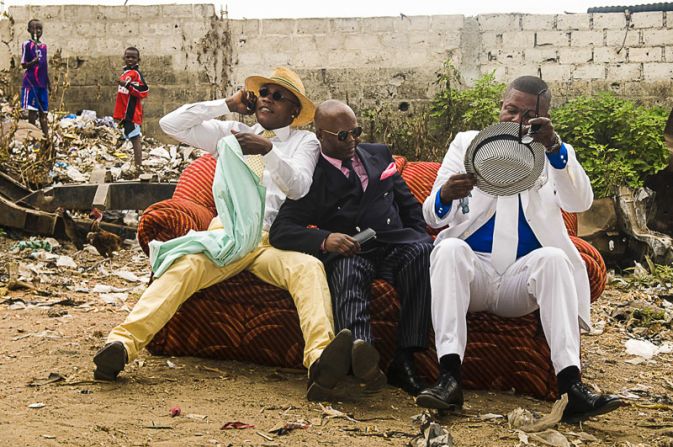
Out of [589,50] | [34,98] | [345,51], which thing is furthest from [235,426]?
[589,50]

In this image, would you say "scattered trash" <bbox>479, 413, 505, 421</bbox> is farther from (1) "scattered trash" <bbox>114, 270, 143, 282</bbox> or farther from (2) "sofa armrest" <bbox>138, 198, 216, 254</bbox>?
(1) "scattered trash" <bbox>114, 270, 143, 282</bbox>

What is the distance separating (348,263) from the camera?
4.48 meters

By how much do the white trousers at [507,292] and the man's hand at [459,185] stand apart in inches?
8.1

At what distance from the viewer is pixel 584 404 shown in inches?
153

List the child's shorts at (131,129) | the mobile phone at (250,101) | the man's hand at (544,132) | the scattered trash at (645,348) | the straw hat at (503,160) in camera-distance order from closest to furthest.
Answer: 1. the man's hand at (544,132)
2. the straw hat at (503,160)
3. the mobile phone at (250,101)
4. the scattered trash at (645,348)
5. the child's shorts at (131,129)

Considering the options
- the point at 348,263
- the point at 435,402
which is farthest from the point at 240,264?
the point at 435,402

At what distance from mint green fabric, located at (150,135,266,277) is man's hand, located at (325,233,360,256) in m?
0.38

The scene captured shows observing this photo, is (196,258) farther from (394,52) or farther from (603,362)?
(394,52)

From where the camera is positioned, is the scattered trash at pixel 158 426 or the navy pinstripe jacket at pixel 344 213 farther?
the navy pinstripe jacket at pixel 344 213

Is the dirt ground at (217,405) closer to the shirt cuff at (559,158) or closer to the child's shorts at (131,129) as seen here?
the shirt cuff at (559,158)

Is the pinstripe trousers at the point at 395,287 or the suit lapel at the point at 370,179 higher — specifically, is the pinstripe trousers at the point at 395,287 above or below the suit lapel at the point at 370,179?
below

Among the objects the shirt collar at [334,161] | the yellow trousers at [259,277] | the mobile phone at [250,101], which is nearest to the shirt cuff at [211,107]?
the mobile phone at [250,101]

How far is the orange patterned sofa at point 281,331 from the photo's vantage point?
4.50 metres

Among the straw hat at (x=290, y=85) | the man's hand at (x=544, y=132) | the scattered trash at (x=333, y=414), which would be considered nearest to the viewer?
the scattered trash at (x=333, y=414)
